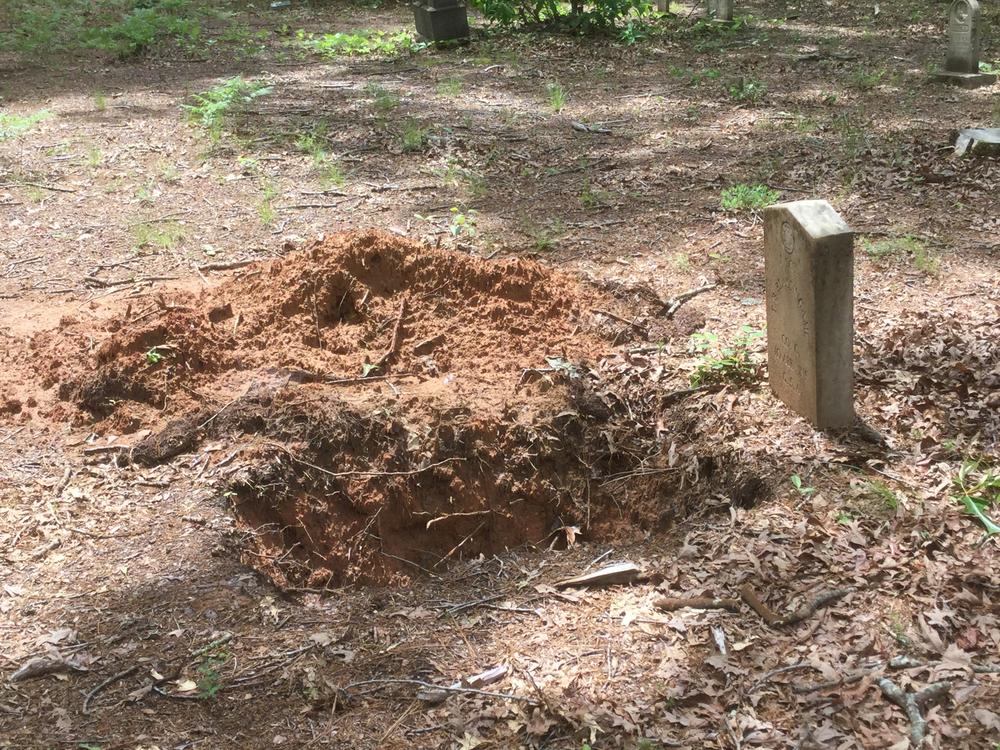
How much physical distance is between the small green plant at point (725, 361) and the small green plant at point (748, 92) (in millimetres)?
5298

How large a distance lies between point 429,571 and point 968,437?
2656 millimetres

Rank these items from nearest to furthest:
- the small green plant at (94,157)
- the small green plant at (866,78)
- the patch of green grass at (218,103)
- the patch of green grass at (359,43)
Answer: the small green plant at (94,157) → the patch of green grass at (218,103) → the small green plant at (866,78) → the patch of green grass at (359,43)

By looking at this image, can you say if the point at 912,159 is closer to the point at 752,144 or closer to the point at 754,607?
the point at 752,144

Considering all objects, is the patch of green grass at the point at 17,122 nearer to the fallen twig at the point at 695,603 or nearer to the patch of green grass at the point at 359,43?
the patch of green grass at the point at 359,43

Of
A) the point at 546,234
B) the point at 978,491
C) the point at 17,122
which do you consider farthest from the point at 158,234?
the point at 978,491

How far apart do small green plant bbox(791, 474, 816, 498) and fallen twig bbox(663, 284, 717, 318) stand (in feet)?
5.61

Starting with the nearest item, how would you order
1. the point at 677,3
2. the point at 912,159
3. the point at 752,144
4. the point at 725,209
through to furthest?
the point at 725,209 < the point at 912,159 < the point at 752,144 < the point at 677,3

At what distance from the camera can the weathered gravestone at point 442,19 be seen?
1254 cm

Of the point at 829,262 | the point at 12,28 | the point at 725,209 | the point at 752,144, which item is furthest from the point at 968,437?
the point at 12,28

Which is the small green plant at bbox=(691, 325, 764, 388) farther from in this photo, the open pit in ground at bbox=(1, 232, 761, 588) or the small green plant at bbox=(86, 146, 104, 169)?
the small green plant at bbox=(86, 146, 104, 169)

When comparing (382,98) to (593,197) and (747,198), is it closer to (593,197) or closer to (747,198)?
(593,197)

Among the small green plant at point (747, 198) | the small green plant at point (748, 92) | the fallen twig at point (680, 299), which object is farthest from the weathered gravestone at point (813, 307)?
the small green plant at point (748, 92)

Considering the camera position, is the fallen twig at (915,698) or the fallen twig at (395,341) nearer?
the fallen twig at (915,698)

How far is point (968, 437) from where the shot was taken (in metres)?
4.47
